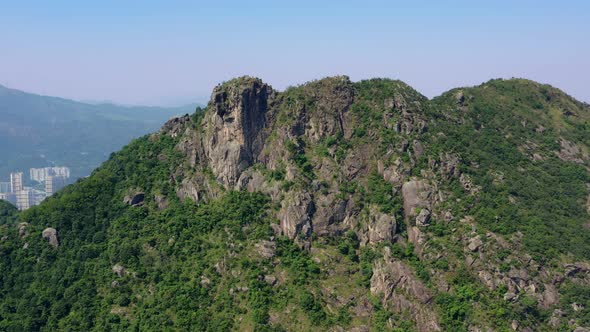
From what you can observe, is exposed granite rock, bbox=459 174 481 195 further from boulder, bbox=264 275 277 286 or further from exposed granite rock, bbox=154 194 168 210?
exposed granite rock, bbox=154 194 168 210

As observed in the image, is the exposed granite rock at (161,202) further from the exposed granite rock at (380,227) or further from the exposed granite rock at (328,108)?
the exposed granite rock at (380,227)

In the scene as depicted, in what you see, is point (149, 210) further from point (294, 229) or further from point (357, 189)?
point (357, 189)

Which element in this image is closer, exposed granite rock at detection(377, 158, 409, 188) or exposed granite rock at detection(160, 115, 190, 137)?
exposed granite rock at detection(377, 158, 409, 188)

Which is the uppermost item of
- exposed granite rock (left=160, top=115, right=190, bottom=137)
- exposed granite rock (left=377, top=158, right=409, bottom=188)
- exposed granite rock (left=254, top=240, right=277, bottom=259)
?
exposed granite rock (left=160, top=115, right=190, bottom=137)

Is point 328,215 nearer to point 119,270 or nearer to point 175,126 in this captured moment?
point 119,270

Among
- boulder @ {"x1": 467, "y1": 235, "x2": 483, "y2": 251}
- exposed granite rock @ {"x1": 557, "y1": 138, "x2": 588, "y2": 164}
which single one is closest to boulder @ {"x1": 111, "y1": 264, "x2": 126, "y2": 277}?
boulder @ {"x1": 467, "y1": 235, "x2": 483, "y2": 251}

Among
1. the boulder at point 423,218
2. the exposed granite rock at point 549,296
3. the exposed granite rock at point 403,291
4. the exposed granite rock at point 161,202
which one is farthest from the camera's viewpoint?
the exposed granite rock at point 161,202

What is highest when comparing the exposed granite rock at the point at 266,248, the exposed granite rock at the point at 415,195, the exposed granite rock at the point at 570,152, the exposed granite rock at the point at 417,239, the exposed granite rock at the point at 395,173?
the exposed granite rock at the point at 570,152

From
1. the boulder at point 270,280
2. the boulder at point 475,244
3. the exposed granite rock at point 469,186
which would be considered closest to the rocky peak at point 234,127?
the boulder at point 270,280
